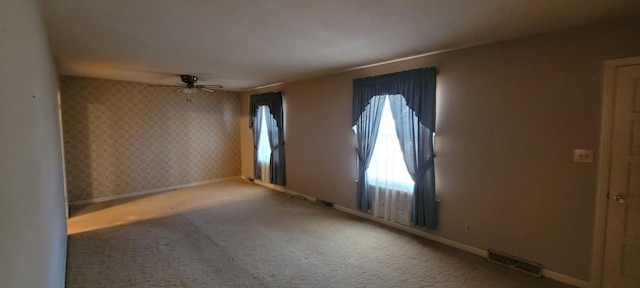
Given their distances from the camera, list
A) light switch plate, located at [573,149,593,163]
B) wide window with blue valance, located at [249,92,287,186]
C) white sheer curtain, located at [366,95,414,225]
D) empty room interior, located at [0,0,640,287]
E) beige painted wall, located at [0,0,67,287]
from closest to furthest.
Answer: beige painted wall, located at [0,0,67,287] → empty room interior, located at [0,0,640,287] → light switch plate, located at [573,149,593,163] → white sheer curtain, located at [366,95,414,225] → wide window with blue valance, located at [249,92,287,186]

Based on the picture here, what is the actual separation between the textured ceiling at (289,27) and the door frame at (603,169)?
0.48 meters

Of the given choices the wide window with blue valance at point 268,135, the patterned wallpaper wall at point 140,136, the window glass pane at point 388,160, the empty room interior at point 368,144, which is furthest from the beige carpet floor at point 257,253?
the wide window with blue valance at point 268,135

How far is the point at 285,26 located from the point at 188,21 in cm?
80

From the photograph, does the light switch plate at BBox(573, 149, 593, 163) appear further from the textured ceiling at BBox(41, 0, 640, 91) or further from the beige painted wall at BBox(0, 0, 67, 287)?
the beige painted wall at BBox(0, 0, 67, 287)

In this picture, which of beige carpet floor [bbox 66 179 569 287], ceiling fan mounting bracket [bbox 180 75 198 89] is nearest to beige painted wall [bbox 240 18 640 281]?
beige carpet floor [bbox 66 179 569 287]

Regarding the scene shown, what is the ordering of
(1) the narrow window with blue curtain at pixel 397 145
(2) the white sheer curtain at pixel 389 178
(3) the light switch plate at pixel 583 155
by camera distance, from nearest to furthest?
(3) the light switch plate at pixel 583 155 → (1) the narrow window with blue curtain at pixel 397 145 → (2) the white sheer curtain at pixel 389 178

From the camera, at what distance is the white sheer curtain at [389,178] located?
140 inches

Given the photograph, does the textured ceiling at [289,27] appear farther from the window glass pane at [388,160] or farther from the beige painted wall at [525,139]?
the window glass pane at [388,160]

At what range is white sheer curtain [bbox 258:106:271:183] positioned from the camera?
6.05 metres

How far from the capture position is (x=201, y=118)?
20.5 feet

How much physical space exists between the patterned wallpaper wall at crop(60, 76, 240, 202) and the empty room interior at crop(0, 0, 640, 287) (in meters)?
0.07

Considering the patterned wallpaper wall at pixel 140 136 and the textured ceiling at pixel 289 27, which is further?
the patterned wallpaper wall at pixel 140 136

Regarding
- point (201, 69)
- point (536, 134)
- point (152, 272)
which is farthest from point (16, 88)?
point (536, 134)

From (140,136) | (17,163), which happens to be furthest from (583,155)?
(140,136)
